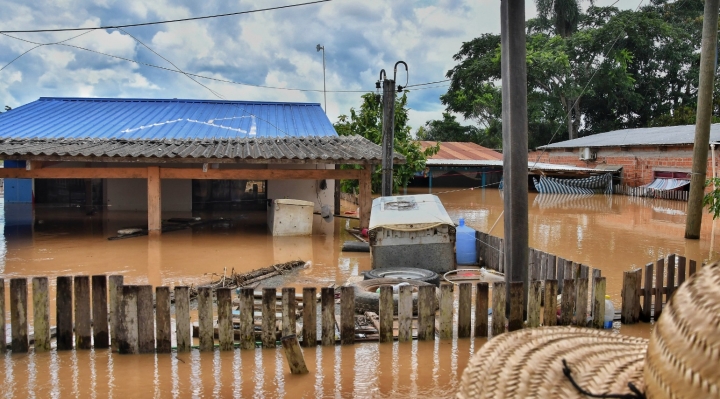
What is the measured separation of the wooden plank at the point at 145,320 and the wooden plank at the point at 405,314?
2.30 meters

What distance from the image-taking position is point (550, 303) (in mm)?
5449

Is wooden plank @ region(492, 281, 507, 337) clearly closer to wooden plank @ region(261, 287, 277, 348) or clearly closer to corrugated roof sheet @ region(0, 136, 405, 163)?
wooden plank @ region(261, 287, 277, 348)

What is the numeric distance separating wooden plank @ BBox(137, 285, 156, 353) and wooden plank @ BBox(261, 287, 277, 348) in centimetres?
100

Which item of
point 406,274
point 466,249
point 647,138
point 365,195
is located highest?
point 647,138

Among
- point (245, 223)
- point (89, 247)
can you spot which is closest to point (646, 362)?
point (89, 247)

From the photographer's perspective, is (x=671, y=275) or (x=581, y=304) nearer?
(x=581, y=304)

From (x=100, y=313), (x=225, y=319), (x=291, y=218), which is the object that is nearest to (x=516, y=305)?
(x=225, y=319)

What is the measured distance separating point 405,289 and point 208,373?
6.35 ft

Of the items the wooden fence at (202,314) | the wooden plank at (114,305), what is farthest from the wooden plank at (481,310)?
the wooden plank at (114,305)

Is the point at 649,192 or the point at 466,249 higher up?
the point at 649,192

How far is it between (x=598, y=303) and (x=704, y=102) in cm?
937

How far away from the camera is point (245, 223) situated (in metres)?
17.6

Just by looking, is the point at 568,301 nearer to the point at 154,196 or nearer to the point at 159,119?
the point at 154,196

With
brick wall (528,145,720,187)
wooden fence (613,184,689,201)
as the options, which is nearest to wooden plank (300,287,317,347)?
brick wall (528,145,720,187)
